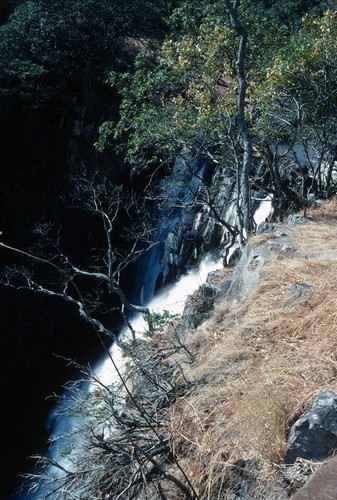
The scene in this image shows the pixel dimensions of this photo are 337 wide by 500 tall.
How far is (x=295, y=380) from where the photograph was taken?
356 cm

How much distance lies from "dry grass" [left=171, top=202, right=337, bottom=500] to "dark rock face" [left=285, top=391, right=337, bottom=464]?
0.16 metres

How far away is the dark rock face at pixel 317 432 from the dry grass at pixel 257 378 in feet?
0.52

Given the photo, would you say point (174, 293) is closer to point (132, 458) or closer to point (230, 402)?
point (230, 402)

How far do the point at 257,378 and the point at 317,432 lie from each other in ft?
3.05

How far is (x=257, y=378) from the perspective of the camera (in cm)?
382

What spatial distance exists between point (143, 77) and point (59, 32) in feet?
23.6

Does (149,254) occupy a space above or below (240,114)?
below

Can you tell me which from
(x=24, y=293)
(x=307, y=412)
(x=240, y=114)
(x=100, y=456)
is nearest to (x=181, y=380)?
(x=100, y=456)

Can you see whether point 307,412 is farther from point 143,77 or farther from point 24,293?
point 24,293

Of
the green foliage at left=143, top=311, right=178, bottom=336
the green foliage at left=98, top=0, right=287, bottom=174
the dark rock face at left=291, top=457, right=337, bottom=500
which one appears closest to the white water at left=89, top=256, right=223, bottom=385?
the green foliage at left=98, top=0, right=287, bottom=174

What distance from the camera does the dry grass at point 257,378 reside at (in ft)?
10.8

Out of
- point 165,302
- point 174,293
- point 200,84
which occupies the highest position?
point 200,84

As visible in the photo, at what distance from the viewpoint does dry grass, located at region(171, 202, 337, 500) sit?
328cm

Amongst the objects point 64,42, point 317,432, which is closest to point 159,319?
point 317,432
